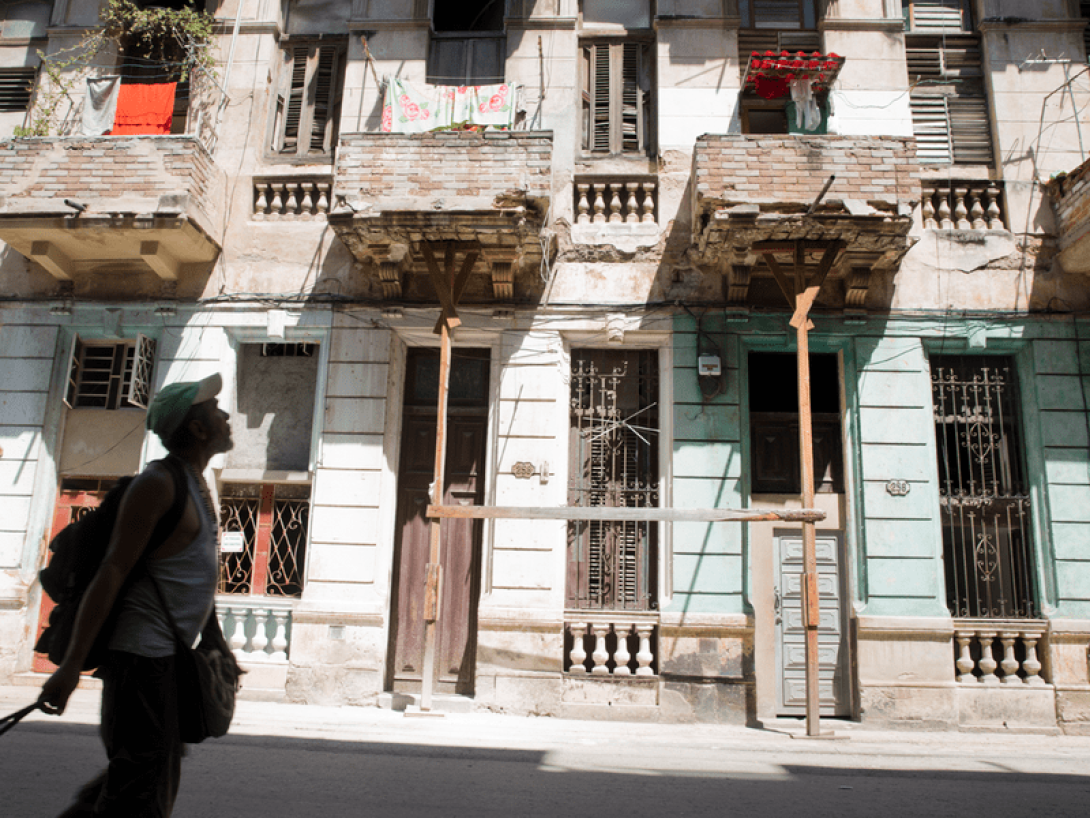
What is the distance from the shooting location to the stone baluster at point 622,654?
310 inches

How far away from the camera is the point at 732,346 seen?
28.2ft

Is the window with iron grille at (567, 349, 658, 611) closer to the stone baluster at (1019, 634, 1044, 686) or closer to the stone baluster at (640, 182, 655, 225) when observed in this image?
the stone baluster at (640, 182, 655, 225)

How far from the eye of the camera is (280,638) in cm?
829

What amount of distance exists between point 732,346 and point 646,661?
11.9 feet

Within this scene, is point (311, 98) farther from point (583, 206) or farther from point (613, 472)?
point (613, 472)

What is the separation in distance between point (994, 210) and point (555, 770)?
807 centimetres

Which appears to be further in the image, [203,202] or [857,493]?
[203,202]

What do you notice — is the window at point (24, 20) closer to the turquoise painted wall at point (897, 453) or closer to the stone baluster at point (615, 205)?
the stone baluster at point (615, 205)

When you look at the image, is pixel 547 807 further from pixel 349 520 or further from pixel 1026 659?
pixel 1026 659

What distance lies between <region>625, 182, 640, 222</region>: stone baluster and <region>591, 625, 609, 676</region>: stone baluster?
4772 millimetres

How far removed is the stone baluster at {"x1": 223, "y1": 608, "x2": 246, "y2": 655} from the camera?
27.4 feet

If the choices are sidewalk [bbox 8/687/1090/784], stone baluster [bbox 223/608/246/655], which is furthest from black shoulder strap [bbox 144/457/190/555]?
stone baluster [bbox 223/608/246/655]

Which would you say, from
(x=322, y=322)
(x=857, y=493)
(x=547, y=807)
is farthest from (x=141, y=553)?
(x=857, y=493)

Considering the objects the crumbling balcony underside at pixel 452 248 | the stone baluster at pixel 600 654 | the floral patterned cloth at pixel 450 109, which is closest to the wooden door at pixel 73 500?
the crumbling balcony underside at pixel 452 248
